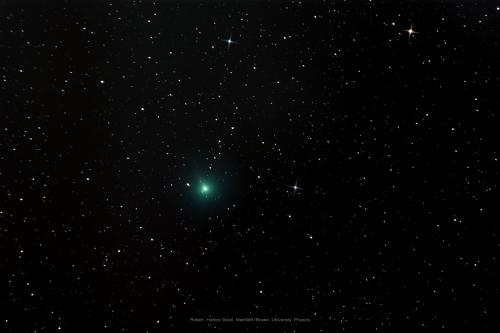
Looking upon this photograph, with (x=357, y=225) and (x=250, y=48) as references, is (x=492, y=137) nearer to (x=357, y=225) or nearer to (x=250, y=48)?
(x=357, y=225)

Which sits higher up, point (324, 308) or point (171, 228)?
point (171, 228)

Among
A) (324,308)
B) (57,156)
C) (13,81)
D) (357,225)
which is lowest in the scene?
(324,308)

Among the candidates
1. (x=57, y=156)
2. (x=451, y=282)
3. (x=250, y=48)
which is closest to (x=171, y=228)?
(x=57, y=156)

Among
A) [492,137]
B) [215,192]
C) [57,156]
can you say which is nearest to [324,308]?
[215,192]

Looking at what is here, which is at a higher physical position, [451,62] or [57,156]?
[451,62]

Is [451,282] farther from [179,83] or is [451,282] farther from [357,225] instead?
[179,83]

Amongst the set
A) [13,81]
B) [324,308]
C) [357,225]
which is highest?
[13,81]
